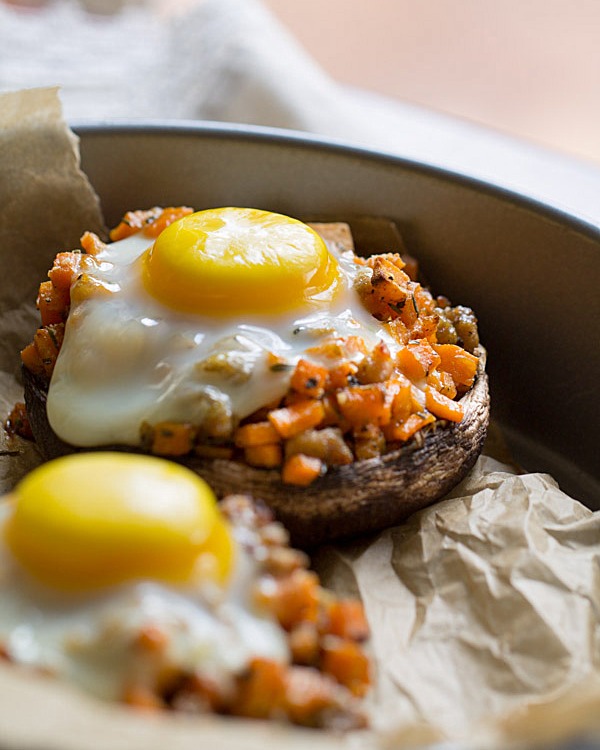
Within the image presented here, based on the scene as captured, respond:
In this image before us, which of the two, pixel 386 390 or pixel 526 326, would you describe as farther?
pixel 526 326

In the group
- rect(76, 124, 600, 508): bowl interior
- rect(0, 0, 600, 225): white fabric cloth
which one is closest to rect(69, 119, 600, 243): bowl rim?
rect(76, 124, 600, 508): bowl interior

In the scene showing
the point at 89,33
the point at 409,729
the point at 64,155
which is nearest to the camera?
the point at 409,729

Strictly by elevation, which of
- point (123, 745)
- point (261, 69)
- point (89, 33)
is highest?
point (123, 745)

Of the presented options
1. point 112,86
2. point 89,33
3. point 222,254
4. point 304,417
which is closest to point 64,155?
point 222,254

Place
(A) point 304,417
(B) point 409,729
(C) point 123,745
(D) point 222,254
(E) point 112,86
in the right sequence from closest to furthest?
1. (C) point 123,745
2. (B) point 409,729
3. (A) point 304,417
4. (D) point 222,254
5. (E) point 112,86

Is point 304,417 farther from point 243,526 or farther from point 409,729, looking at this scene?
point 409,729

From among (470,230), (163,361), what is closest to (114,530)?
(163,361)

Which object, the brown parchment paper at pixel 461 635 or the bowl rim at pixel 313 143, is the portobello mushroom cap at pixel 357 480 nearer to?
the brown parchment paper at pixel 461 635
